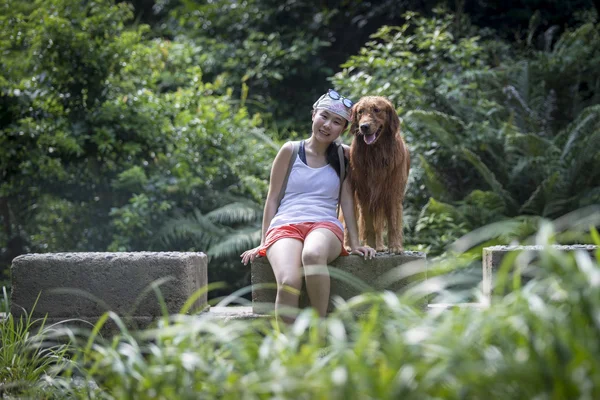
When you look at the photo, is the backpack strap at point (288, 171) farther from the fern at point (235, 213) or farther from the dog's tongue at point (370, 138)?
the fern at point (235, 213)

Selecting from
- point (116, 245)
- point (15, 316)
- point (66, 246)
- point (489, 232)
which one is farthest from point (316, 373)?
point (66, 246)

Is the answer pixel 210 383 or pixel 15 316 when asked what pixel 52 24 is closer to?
pixel 15 316

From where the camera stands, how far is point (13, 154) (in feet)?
21.7

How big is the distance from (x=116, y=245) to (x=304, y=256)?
312cm

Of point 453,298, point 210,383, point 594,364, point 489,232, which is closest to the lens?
point 594,364

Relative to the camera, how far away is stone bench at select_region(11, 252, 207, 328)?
391 cm

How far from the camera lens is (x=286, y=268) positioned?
367 centimetres

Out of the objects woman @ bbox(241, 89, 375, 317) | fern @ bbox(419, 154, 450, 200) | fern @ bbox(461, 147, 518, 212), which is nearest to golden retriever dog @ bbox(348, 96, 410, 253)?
woman @ bbox(241, 89, 375, 317)

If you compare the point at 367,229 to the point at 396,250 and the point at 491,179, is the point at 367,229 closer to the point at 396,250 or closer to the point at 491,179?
the point at 396,250

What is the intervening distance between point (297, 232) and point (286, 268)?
0.27 metres

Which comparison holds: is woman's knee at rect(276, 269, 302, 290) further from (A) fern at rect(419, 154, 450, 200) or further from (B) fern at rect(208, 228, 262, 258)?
(A) fern at rect(419, 154, 450, 200)

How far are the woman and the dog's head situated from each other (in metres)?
0.14

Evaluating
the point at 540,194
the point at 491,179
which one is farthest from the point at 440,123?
the point at 540,194

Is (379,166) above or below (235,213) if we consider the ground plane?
above
